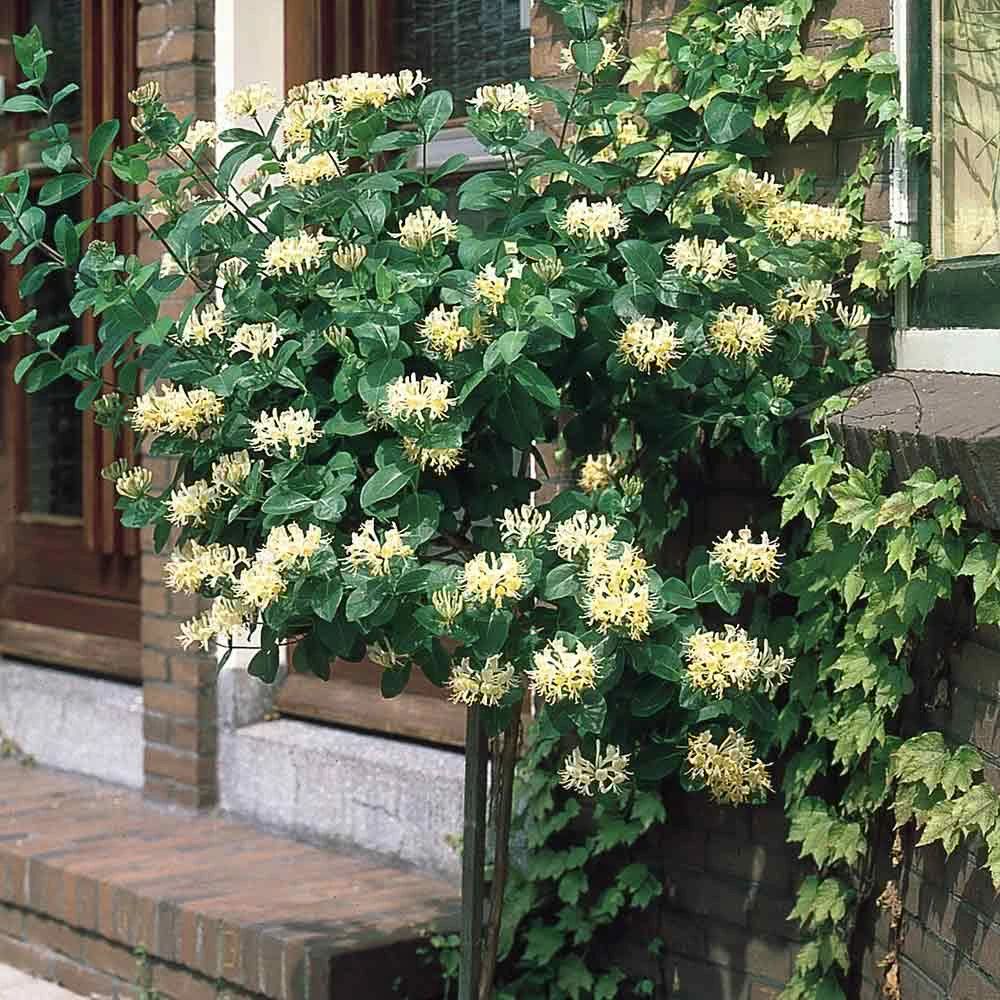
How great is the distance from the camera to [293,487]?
3381 mm

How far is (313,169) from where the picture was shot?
3.55 metres

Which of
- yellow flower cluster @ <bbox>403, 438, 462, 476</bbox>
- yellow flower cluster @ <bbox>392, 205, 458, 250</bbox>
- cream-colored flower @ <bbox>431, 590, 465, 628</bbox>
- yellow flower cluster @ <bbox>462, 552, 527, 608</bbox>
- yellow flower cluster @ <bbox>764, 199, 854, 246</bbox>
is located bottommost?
cream-colored flower @ <bbox>431, 590, 465, 628</bbox>

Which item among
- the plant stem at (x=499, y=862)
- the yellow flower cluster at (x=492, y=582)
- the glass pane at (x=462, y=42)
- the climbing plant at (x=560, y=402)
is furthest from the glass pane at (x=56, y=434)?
the yellow flower cluster at (x=492, y=582)

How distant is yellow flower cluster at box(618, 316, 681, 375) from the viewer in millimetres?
3371

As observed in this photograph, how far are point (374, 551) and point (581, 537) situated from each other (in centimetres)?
34

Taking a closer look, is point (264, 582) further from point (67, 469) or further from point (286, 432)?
point (67, 469)

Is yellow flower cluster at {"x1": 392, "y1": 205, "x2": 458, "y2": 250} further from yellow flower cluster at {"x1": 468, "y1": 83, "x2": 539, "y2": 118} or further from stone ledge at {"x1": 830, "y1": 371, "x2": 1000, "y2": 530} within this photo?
stone ledge at {"x1": 830, "y1": 371, "x2": 1000, "y2": 530}

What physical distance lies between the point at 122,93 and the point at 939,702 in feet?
11.9

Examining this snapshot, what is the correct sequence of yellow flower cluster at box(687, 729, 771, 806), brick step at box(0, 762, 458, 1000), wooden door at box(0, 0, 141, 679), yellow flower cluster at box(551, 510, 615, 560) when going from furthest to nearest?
wooden door at box(0, 0, 141, 679), brick step at box(0, 762, 458, 1000), yellow flower cluster at box(687, 729, 771, 806), yellow flower cluster at box(551, 510, 615, 560)

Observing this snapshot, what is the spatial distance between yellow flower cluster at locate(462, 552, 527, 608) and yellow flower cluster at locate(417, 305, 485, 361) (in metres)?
0.36

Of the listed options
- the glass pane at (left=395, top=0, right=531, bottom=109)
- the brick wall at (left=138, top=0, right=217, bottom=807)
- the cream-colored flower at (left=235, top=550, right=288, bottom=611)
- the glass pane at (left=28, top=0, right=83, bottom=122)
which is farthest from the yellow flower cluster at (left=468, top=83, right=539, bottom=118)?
the glass pane at (left=28, top=0, right=83, bottom=122)

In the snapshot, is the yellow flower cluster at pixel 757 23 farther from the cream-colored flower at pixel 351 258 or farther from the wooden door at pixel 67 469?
the wooden door at pixel 67 469

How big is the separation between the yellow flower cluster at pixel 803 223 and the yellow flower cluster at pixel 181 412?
1.12m

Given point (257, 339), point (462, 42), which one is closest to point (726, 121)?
point (257, 339)
